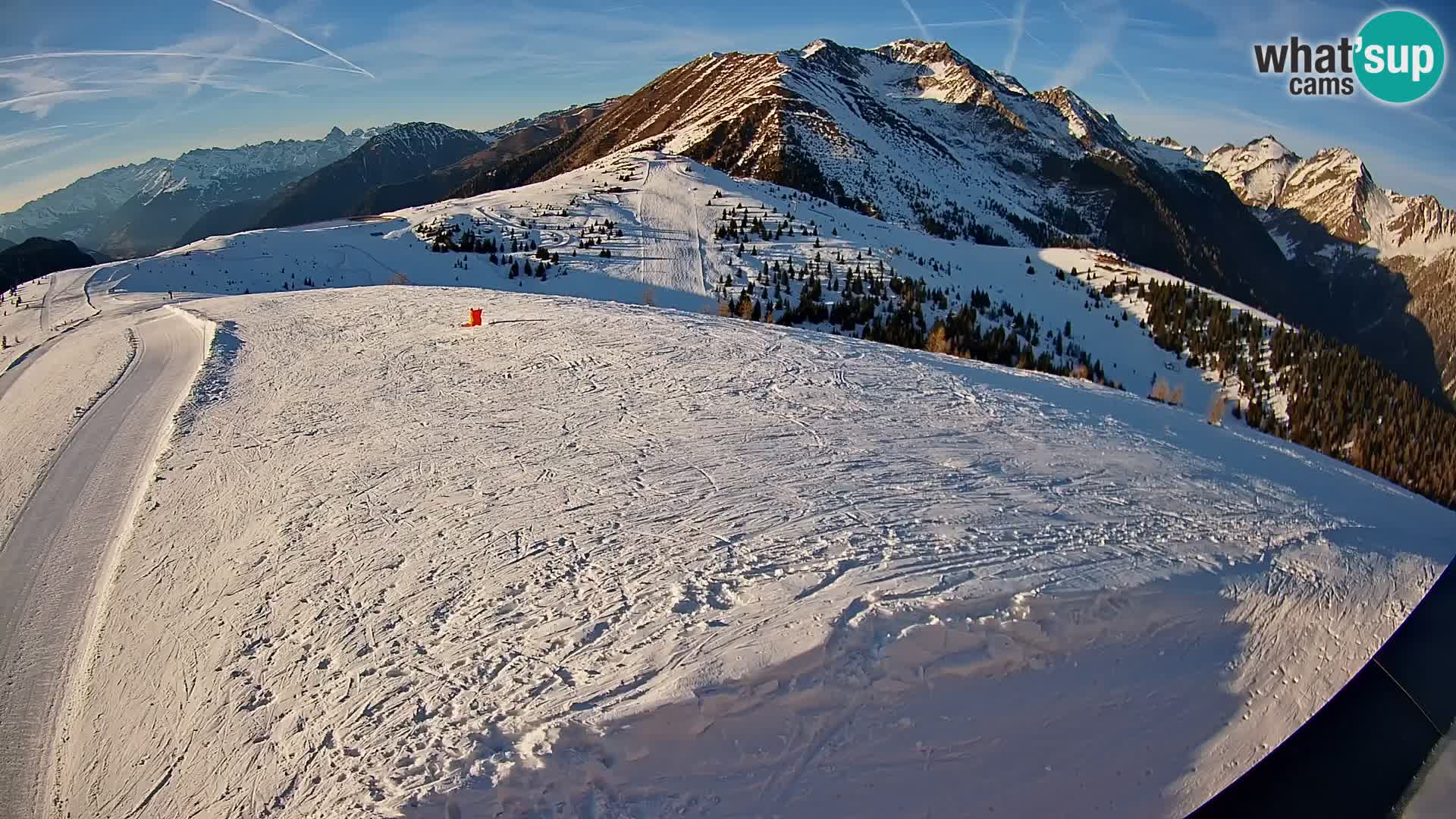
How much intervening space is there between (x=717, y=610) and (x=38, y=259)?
318 ft

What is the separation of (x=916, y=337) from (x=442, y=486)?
16.6 m

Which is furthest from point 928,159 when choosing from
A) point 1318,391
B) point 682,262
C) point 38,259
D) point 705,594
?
point 705,594

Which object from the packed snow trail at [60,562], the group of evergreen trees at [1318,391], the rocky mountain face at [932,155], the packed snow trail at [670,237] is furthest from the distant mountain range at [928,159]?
the packed snow trail at [60,562]

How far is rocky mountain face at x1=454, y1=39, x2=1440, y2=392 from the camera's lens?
81.2 metres

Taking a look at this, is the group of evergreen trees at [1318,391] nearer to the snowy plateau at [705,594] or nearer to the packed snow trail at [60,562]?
the snowy plateau at [705,594]

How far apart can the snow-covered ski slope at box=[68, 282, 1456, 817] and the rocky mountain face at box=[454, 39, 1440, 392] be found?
58693 mm

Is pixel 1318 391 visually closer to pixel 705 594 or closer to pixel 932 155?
pixel 705 594

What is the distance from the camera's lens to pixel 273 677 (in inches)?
195

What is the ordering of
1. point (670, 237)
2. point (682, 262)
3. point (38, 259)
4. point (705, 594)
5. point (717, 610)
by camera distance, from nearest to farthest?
point (717, 610), point (705, 594), point (682, 262), point (670, 237), point (38, 259)

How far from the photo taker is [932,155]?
4409 inches

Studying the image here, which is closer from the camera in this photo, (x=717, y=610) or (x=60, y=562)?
(x=717, y=610)

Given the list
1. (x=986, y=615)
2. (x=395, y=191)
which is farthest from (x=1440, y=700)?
(x=395, y=191)

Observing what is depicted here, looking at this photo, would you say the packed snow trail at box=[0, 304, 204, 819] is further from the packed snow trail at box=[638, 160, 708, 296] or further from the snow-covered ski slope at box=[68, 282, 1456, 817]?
the packed snow trail at box=[638, 160, 708, 296]

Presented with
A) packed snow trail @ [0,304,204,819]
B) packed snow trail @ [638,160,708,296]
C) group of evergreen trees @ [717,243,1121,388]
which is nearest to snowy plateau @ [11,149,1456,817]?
packed snow trail @ [0,304,204,819]
